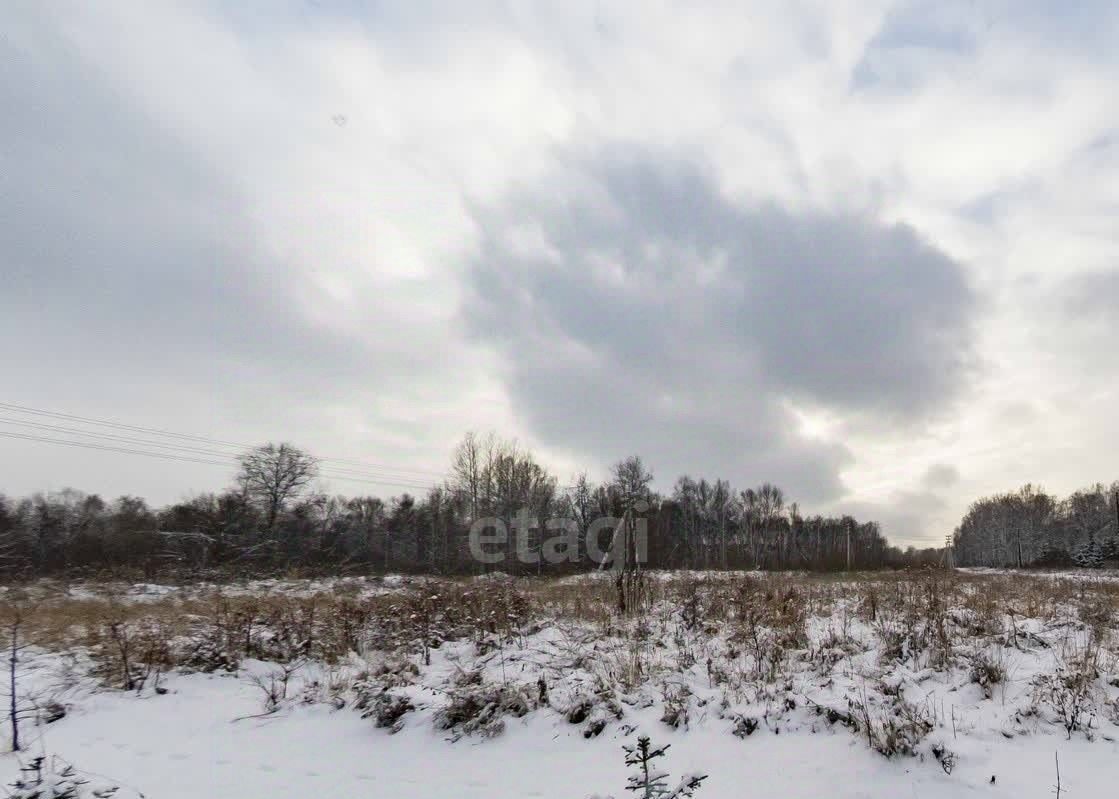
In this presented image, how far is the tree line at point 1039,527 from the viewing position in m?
74.4

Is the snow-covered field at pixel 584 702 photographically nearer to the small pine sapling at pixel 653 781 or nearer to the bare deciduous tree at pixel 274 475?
the small pine sapling at pixel 653 781

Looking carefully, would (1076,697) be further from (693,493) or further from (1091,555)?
(693,493)

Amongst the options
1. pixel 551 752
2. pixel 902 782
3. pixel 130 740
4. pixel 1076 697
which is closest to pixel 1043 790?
pixel 902 782

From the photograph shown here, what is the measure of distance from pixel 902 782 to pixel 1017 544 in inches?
4046

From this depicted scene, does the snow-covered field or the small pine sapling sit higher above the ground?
the small pine sapling

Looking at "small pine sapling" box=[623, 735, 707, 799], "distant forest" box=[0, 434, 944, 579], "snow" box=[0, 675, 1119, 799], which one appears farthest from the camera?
"distant forest" box=[0, 434, 944, 579]

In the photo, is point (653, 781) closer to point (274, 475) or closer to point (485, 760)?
point (485, 760)

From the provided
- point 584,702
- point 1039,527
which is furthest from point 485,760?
point 1039,527

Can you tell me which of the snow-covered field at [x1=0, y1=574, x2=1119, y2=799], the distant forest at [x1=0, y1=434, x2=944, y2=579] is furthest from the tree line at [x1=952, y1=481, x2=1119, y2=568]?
the snow-covered field at [x1=0, y1=574, x2=1119, y2=799]

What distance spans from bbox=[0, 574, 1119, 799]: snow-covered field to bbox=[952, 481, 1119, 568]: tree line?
2922 inches

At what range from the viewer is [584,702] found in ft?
18.2

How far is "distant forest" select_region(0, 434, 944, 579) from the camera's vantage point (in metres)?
30.5

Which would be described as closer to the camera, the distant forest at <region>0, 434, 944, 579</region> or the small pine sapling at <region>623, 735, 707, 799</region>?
the small pine sapling at <region>623, 735, 707, 799</region>

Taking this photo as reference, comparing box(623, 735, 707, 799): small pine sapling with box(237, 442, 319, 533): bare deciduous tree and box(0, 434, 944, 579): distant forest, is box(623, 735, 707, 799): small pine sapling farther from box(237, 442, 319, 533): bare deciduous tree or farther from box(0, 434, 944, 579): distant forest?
box(237, 442, 319, 533): bare deciduous tree
